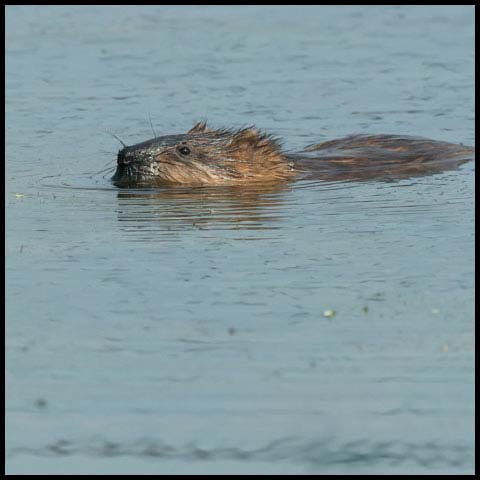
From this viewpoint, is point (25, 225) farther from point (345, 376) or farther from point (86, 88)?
point (86, 88)

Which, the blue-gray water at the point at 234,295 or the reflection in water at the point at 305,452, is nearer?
the reflection in water at the point at 305,452

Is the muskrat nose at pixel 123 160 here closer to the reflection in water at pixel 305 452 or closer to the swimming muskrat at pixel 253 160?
the swimming muskrat at pixel 253 160

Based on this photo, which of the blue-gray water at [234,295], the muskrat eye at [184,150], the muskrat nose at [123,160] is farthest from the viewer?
the muskrat eye at [184,150]

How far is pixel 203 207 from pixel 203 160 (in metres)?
1.42

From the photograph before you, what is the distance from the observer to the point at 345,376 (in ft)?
22.9

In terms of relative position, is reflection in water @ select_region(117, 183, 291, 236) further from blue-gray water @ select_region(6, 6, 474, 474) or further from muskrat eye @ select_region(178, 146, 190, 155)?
muskrat eye @ select_region(178, 146, 190, 155)

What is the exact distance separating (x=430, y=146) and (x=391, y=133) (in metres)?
1.50

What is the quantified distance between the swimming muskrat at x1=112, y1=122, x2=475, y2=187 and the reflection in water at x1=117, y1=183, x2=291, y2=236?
23cm

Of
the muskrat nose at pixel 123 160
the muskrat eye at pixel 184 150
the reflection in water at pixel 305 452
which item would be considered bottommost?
the reflection in water at pixel 305 452

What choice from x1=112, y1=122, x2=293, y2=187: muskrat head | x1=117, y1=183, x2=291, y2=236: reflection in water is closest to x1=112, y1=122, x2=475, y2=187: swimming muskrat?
x1=112, y1=122, x2=293, y2=187: muskrat head

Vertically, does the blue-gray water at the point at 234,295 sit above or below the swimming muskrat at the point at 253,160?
below

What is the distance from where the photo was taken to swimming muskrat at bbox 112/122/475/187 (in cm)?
1221

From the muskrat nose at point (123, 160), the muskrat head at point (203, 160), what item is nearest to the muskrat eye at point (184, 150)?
the muskrat head at point (203, 160)

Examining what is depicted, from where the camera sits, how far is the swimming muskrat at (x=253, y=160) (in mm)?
12211
